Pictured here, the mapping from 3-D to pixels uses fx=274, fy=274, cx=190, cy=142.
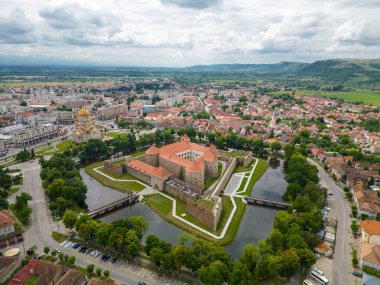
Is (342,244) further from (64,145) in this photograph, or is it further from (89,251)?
(64,145)

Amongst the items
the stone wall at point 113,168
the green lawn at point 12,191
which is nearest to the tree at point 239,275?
the stone wall at point 113,168

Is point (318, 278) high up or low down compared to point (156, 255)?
down

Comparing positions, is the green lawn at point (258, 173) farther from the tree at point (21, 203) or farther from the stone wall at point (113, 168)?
the tree at point (21, 203)

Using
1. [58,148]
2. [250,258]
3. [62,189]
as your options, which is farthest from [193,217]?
[58,148]

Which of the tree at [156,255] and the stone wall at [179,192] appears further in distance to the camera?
the stone wall at [179,192]

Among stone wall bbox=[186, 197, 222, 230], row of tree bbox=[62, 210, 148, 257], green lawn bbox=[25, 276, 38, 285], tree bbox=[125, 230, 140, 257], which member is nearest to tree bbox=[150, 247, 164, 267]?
tree bbox=[125, 230, 140, 257]

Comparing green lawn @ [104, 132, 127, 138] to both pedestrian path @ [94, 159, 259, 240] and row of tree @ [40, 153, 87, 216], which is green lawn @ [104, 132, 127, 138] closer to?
pedestrian path @ [94, 159, 259, 240]

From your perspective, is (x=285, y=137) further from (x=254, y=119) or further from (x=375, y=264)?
(x=375, y=264)
